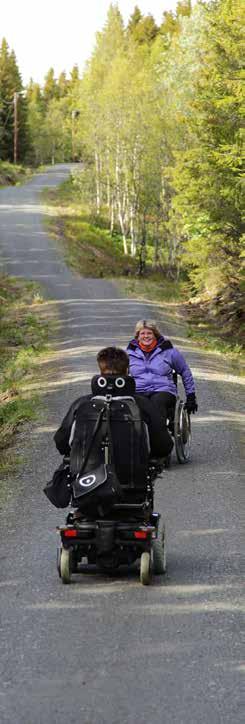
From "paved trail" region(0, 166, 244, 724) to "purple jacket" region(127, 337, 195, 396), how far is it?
101 centimetres

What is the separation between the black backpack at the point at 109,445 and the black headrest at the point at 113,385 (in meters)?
0.07

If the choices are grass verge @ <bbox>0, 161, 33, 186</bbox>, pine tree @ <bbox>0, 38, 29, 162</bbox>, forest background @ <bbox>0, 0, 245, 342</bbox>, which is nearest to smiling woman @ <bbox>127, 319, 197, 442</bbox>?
forest background @ <bbox>0, 0, 245, 342</bbox>

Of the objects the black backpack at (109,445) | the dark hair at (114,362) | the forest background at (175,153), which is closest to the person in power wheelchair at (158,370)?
the dark hair at (114,362)

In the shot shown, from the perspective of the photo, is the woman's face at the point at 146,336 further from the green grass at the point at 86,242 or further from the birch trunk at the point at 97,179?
the birch trunk at the point at 97,179

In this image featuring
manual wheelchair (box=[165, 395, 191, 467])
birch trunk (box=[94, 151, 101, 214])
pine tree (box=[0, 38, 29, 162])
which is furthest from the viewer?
pine tree (box=[0, 38, 29, 162])

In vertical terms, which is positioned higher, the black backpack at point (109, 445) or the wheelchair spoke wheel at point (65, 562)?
the black backpack at point (109, 445)

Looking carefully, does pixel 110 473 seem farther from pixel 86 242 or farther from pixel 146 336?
pixel 86 242

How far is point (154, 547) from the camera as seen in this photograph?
7.00 metres

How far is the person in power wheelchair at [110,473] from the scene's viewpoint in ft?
22.1

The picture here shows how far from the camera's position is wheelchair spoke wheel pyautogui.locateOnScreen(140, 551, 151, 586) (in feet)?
22.3

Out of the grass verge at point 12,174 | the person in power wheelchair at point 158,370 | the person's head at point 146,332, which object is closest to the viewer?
the person's head at point 146,332

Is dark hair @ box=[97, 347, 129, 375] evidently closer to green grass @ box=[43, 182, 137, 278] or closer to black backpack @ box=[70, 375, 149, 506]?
black backpack @ box=[70, 375, 149, 506]

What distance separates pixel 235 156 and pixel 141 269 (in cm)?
2627

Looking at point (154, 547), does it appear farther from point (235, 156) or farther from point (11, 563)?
point (235, 156)
